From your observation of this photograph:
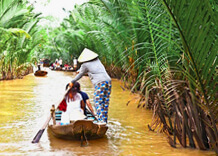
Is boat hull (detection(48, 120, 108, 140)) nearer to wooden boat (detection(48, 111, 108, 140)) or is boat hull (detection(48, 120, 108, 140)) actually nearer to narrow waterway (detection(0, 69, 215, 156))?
wooden boat (detection(48, 111, 108, 140))

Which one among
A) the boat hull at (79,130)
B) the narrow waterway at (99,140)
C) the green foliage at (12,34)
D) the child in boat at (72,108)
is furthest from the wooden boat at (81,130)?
the green foliage at (12,34)

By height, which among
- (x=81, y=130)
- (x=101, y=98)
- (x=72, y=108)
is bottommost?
(x=81, y=130)

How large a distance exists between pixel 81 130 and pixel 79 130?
0.03m

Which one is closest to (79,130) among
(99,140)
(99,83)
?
(99,140)

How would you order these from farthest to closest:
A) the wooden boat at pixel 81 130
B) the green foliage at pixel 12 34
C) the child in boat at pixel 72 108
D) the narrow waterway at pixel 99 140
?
the green foliage at pixel 12 34 → the child in boat at pixel 72 108 → the wooden boat at pixel 81 130 → the narrow waterway at pixel 99 140

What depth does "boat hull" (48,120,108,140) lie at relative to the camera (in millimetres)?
5723

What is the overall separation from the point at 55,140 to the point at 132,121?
95.9 inches

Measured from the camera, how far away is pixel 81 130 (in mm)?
5863

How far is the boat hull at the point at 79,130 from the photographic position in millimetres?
5723

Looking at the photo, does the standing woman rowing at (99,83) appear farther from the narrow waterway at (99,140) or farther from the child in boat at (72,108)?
the narrow waterway at (99,140)

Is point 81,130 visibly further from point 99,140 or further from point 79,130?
point 99,140

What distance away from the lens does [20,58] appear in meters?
23.8

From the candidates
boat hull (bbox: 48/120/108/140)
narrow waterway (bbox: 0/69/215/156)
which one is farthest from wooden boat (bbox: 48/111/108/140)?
narrow waterway (bbox: 0/69/215/156)

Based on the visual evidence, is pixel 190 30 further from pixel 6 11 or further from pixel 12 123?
pixel 6 11
